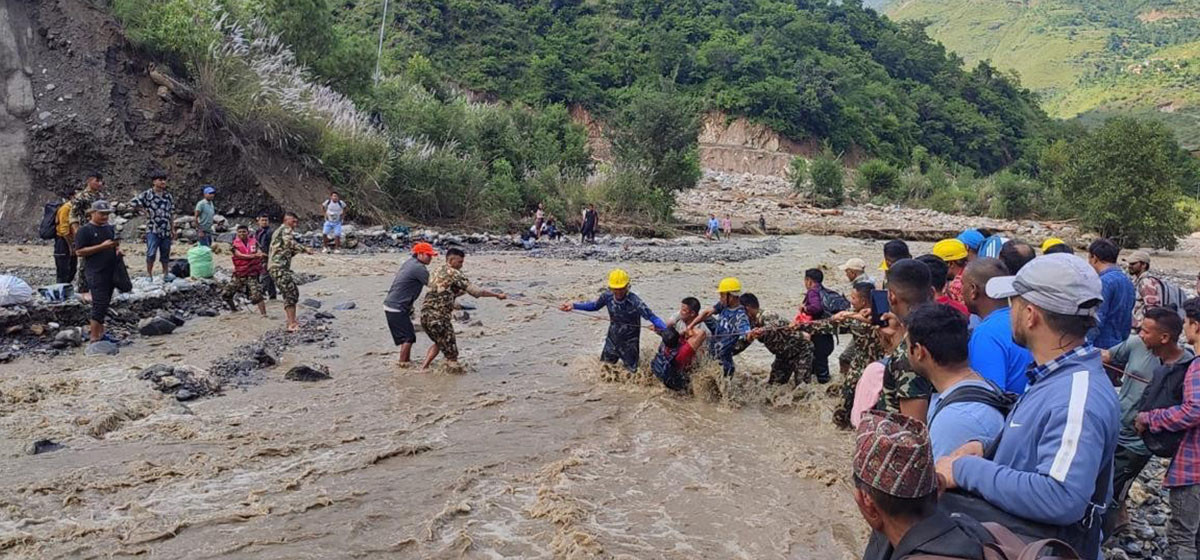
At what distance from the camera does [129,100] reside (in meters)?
19.0

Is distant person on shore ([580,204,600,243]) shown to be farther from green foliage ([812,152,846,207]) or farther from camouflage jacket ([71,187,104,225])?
green foliage ([812,152,846,207])

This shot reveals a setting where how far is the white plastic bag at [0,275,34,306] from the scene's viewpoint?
8.61 m

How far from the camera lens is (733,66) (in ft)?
197

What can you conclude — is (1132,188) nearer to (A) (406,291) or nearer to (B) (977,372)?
(A) (406,291)

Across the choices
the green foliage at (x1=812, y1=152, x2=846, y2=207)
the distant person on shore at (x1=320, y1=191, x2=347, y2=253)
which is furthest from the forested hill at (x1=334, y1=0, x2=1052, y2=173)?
the distant person on shore at (x1=320, y1=191, x2=347, y2=253)

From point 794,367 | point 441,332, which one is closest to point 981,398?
point 794,367

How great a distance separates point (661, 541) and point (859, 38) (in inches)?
3176

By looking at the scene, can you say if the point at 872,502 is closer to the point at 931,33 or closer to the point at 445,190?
the point at 445,190

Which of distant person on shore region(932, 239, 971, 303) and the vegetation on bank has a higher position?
the vegetation on bank

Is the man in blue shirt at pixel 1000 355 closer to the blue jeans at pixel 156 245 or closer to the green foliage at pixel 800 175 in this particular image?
the blue jeans at pixel 156 245

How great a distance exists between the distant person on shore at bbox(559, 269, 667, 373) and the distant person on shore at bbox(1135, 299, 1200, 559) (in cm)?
458

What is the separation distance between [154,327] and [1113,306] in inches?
409

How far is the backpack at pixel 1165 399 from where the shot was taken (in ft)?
13.3

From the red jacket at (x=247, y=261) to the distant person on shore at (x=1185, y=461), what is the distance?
1034 cm
